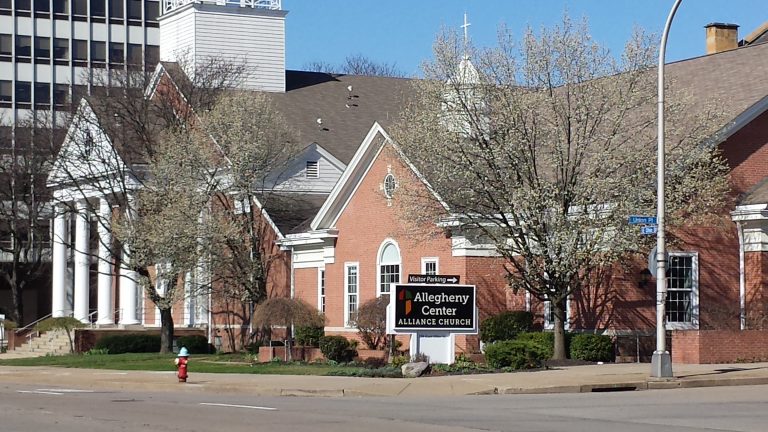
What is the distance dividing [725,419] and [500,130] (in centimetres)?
1533

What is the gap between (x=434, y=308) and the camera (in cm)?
3388

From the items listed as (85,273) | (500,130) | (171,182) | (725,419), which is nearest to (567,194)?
(500,130)

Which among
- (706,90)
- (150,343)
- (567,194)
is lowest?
(150,343)

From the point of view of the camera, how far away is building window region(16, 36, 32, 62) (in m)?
93.9

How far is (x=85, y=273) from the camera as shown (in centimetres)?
6028

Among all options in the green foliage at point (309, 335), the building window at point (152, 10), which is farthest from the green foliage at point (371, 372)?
the building window at point (152, 10)

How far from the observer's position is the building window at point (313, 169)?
52.8 m

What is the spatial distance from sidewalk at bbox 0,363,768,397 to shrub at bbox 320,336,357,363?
250 inches

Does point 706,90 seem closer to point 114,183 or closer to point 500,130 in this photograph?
point 500,130

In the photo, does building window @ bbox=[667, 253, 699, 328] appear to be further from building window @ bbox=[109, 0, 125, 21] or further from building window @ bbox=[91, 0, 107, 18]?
building window @ bbox=[109, 0, 125, 21]

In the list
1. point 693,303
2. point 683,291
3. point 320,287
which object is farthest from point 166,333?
point 693,303

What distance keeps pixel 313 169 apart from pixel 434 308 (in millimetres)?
20011

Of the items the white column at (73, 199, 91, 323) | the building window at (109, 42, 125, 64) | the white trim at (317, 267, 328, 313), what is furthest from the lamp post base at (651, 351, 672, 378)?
the building window at (109, 42, 125, 64)

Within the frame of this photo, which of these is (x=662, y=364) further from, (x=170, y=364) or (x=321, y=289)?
(x=321, y=289)
